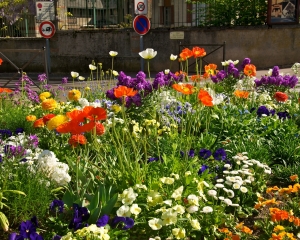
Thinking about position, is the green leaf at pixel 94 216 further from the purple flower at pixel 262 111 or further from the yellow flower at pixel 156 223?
the purple flower at pixel 262 111

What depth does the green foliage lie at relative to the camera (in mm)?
16625

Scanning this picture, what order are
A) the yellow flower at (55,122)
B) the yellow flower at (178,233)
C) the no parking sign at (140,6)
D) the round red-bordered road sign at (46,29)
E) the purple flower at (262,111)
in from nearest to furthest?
the yellow flower at (178,233), the yellow flower at (55,122), the purple flower at (262,111), the no parking sign at (140,6), the round red-bordered road sign at (46,29)

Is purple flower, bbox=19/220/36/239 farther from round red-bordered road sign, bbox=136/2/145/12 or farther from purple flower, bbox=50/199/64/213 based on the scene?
round red-bordered road sign, bbox=136/2/145/12

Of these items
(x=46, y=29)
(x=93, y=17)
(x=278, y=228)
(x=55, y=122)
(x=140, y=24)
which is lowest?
(x=278, y=228)

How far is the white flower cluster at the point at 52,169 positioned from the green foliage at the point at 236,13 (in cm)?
1408

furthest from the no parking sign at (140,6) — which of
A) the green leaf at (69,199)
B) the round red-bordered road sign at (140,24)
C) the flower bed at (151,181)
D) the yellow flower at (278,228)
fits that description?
the yellow flower at (278,228)

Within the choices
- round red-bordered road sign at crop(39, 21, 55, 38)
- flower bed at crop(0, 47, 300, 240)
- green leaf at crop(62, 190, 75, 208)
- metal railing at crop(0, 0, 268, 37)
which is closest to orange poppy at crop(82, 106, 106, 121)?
flower bed at crop(0, 47, 300, 240)

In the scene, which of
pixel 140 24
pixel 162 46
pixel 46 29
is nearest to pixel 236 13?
pixel 162 46

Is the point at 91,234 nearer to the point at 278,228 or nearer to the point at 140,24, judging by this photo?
the point at 278,228

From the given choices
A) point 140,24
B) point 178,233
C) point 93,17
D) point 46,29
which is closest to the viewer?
point 178,233

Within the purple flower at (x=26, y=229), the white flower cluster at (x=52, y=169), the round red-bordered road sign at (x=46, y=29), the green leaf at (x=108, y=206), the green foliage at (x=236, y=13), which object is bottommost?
the green leaf at (x=108, y=206)

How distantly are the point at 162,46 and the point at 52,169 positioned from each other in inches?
523

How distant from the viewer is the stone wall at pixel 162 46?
Answer: 16016 mm

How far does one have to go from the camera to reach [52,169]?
10.7 feet
